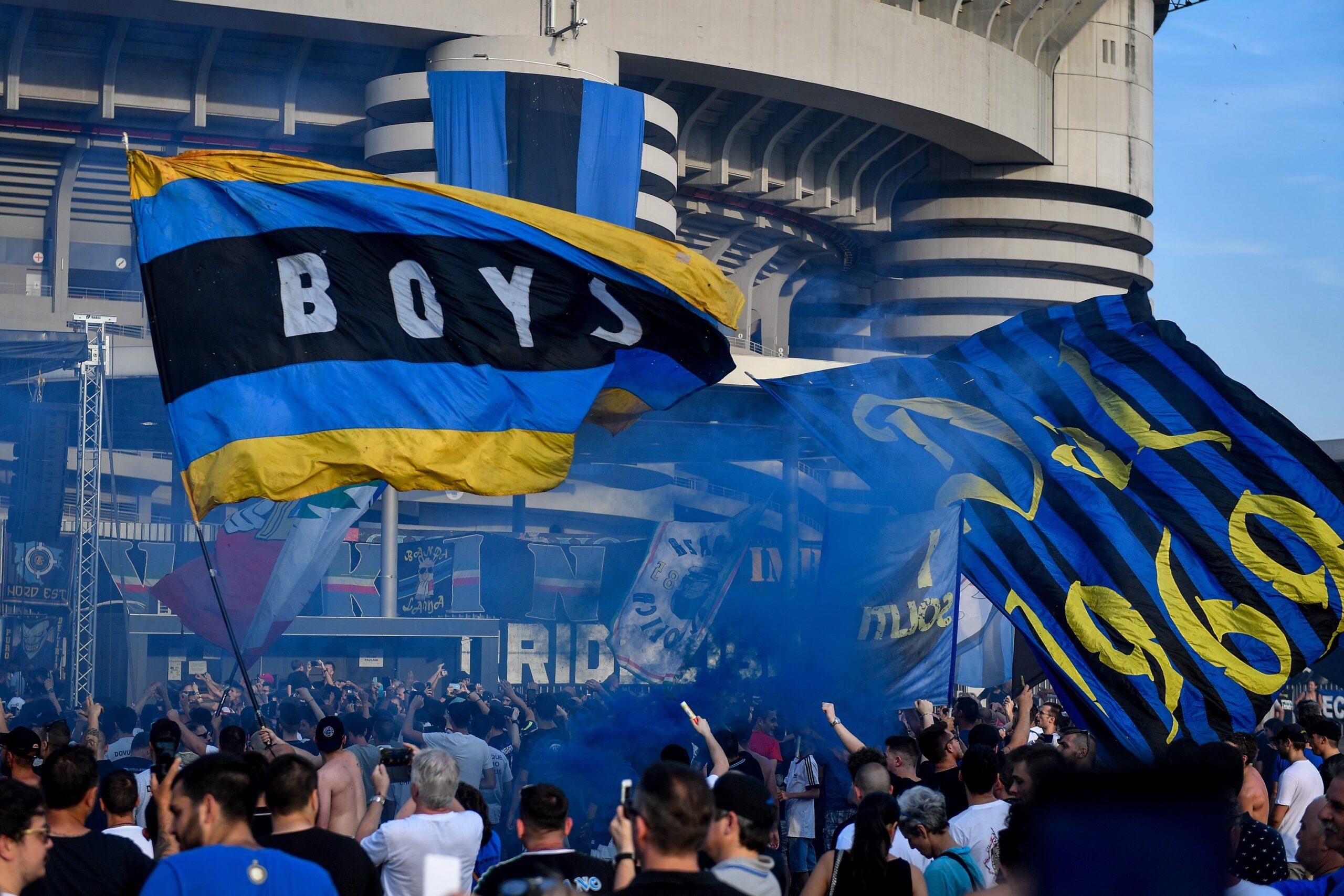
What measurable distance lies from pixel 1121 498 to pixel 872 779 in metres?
4.31

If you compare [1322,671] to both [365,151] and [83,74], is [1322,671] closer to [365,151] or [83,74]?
[365,151]

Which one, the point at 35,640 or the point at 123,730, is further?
the point at 35,640

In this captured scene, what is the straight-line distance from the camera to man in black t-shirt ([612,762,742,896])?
3.53m

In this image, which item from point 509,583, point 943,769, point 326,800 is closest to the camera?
point 326,800

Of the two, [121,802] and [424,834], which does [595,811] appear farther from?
[121,802]

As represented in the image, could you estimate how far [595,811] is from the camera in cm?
1048

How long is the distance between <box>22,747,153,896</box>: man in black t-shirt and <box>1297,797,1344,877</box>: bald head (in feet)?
12.6

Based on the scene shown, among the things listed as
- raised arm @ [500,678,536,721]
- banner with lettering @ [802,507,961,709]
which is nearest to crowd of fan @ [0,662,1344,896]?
banner with lettering @ [802,507,961,709]

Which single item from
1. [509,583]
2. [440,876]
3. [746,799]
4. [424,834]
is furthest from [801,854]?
[509,583]

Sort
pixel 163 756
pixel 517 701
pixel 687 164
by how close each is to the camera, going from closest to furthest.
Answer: pixel 163 756, pixel 517 701, pixel 687 164

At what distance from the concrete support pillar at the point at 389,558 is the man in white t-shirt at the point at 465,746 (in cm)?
2512

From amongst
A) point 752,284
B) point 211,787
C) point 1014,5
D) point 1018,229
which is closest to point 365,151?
point 752,284

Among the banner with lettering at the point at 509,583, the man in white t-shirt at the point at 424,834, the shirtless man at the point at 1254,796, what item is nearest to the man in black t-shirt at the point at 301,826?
the man in white t-shirt at the point at 424,834

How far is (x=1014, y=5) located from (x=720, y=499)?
1615 cm
